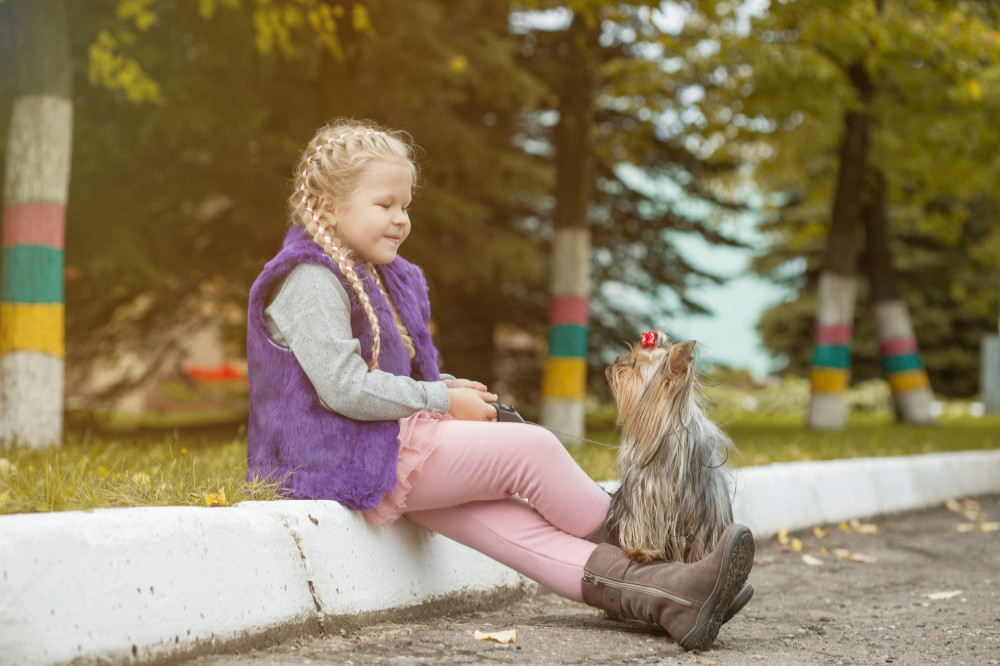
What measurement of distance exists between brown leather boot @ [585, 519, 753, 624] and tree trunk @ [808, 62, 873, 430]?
9686 millimetres

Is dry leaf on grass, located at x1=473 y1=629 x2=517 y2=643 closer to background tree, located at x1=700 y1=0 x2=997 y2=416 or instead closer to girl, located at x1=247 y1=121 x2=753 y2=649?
girl, located at x1=247 y1=121 x2=753 y2=649

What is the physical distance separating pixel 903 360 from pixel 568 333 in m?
6.79

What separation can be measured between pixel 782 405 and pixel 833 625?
69.9 feet

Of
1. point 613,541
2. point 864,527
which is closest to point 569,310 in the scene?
point 864,527

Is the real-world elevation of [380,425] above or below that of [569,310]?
below

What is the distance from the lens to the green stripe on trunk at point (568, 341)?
399 inches

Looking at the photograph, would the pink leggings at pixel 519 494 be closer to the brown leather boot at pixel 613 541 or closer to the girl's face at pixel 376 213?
the brown leather boot at pixel 613 541

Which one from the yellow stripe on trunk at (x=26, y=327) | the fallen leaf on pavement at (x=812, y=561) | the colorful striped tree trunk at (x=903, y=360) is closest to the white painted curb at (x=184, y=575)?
the fallen leaf on pavement at (x=812, y=561)

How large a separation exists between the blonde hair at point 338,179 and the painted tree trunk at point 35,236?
3.38m

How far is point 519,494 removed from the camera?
367 cm

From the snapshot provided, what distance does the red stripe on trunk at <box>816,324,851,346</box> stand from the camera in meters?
12.9

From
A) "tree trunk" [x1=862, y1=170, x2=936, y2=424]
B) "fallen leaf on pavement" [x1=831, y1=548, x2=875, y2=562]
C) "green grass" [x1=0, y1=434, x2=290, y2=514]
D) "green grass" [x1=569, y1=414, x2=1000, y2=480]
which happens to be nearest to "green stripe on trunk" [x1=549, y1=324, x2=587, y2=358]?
"green grass" [x1=569, y1=414, x2=1000, y2=480]

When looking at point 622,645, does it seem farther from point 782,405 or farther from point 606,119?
point 782,405

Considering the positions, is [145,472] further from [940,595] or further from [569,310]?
[569,310]
